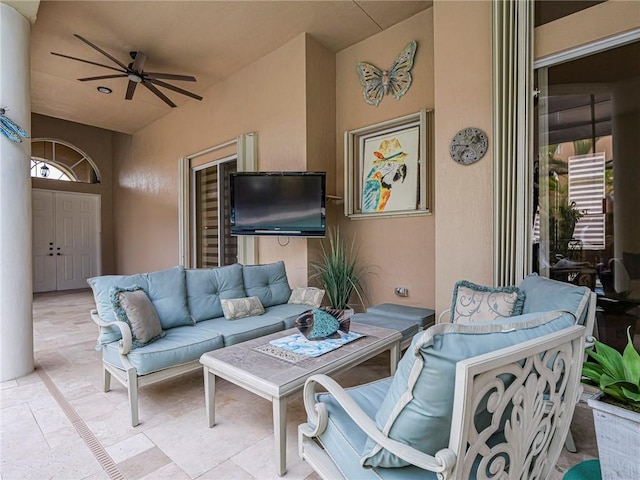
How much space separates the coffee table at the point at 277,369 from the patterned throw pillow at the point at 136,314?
0.58 metres

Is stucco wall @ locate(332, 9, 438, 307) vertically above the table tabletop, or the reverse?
stucco wall @ locate(332, 9, 438, 307)

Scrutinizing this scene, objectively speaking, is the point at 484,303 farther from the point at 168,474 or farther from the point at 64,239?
the point at 64,239

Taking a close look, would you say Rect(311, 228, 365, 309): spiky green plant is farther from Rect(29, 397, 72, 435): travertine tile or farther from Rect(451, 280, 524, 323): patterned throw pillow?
Rect(29, 397, 72, 435): travertine tile

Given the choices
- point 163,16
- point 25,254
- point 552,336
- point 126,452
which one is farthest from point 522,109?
point 25,254

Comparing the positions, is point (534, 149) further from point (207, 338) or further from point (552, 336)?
point (207, 338)

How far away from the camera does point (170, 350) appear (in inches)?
92.2

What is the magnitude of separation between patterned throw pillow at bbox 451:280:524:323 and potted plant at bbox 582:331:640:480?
93cm

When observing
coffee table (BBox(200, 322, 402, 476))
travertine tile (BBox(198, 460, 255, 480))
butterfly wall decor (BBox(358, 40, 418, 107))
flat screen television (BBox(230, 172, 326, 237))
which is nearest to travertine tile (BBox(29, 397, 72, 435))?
coffee table (BBox(200, 322, 402, 476))

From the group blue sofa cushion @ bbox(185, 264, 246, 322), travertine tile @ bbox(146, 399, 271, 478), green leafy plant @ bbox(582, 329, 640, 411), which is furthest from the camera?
blue sofa cushion @ bbox(185, 264, 246, 322)

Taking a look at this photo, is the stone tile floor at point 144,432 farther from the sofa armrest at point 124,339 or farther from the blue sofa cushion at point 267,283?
the blue sofa cushion at point 267,283

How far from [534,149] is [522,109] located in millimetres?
348

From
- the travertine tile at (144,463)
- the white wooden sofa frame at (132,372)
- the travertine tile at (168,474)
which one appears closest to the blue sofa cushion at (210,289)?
the white wooden sofa frame at (132,372)

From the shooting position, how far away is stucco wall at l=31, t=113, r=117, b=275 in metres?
7.71

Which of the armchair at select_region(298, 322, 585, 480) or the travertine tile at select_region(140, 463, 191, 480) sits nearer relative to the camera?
the armchair at select_region(298, 322, 585, 480)
